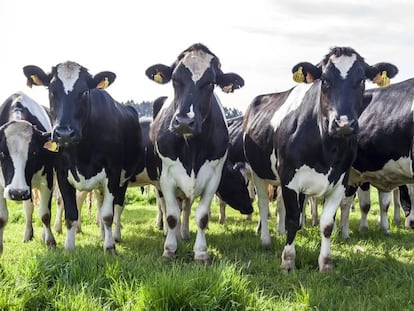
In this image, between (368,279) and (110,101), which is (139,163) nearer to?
(110,101)

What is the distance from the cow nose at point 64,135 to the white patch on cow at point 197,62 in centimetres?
157

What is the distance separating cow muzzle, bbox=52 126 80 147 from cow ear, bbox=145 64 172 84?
1.34 metres

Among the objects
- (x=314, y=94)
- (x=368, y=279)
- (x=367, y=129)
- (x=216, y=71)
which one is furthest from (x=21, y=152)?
(x=367, y=129)

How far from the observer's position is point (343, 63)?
564 cm

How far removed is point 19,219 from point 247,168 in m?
4.78

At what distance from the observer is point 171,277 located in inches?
176

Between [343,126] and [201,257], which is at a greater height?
[343,126]

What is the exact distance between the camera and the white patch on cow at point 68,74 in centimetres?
623

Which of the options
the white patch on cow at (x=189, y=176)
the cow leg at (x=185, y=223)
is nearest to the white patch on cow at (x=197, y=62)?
the white patch on cow at (x=189, y=176)

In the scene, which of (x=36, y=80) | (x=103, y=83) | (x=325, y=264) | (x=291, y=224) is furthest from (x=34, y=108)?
(x=325, y=264)

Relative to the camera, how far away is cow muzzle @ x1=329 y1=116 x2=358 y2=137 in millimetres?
5219

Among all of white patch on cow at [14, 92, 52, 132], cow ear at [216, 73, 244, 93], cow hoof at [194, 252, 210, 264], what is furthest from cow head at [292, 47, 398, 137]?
white patch on cow at [14, 92, 52, 132]

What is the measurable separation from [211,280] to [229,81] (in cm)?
301

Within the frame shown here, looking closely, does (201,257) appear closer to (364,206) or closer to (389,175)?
(389,175)
